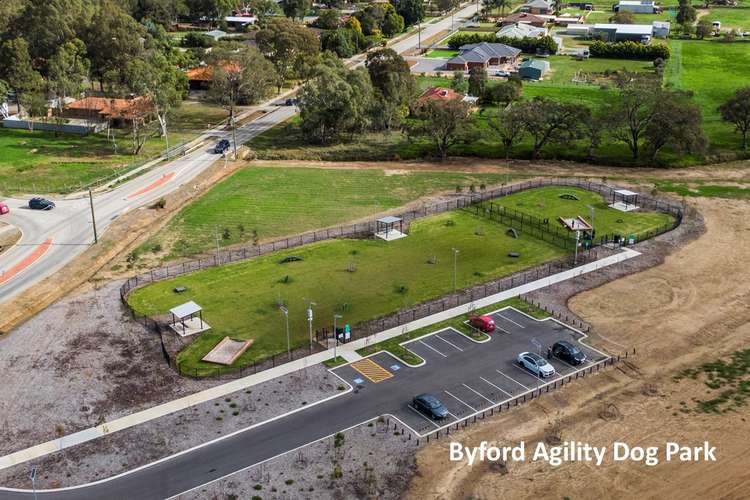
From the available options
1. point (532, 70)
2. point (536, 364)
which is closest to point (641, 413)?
point (536, 364)

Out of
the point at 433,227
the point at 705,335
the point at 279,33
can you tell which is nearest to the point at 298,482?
the point at 705,335

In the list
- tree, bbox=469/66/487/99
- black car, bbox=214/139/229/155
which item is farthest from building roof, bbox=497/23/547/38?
black car, bbox=214/139/229/155

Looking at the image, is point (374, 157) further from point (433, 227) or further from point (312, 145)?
point (433, 227)

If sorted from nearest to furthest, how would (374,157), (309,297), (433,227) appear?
(309,297) < (433,227) < (374,157)

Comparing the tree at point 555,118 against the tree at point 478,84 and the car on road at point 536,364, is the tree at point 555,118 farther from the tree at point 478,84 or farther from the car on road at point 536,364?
the car on road at point 536,364

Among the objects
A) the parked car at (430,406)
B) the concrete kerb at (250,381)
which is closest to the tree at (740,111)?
the concrete kerb at (250,381)

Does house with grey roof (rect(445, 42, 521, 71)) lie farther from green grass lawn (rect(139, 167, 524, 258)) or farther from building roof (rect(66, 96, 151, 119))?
building roof (rect(66, 96, 151, 119))
